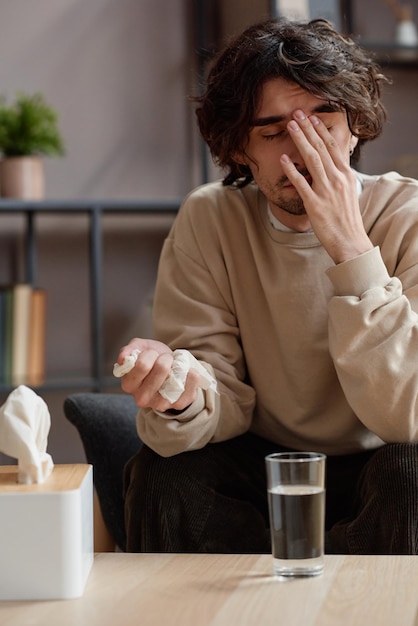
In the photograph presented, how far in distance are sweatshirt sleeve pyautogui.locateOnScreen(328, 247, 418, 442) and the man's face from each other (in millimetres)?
214

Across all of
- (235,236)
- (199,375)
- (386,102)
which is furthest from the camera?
(386,102)

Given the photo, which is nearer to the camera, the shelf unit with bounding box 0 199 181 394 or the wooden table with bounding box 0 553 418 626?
the wooden table with bounding box 0 553 418 626

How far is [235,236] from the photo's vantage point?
5.63 feet

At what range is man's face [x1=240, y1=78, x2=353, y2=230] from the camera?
157 centimetres

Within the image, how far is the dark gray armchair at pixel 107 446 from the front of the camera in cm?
167

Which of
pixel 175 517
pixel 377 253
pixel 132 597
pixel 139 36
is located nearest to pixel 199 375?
pixel 175 517

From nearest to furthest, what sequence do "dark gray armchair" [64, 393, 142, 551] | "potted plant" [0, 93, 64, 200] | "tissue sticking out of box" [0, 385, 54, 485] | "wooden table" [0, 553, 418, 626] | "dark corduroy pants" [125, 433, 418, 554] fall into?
"wooden table" [0, 553, 418, 626], "tissue sticking out of box" [0, 385, 54, 485], "dark corduroy pants" [125, 433, 418, 554], "dark gray armchair" [64, 393, 142, 551], "potted plant" [0, 93, 64, 200]

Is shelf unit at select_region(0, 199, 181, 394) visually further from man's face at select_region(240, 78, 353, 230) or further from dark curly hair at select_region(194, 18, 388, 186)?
man's face at select_region(240, 78, 353, 230)

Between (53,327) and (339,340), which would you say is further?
(53,327)

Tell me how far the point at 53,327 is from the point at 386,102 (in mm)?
1209

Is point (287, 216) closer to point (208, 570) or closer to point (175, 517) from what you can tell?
point (175, 517)

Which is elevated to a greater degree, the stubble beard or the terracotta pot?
the stubble beard

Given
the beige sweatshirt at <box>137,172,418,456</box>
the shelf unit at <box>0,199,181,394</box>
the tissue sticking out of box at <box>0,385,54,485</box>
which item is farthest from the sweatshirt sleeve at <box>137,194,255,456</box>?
the shelf unit at <box>0,199,181,394</box>

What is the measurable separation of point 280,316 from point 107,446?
0.37 metres
